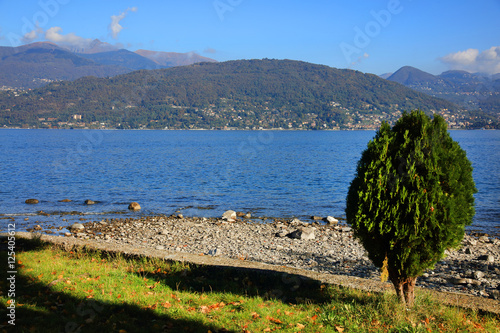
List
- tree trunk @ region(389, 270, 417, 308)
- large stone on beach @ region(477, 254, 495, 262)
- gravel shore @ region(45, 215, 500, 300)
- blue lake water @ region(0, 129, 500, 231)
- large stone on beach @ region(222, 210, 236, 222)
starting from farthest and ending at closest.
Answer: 1. blue lake water @ region(0, 129, 500, 231)
2. large stone on beach @ region(222, 210, 236, 222)
3. large stone on beach @ region(477, 254, 495, 262)
4. gravel shore @ region(45, 215, 500, 300)
5. tree trunk @ region(389, 270, 417, 308)

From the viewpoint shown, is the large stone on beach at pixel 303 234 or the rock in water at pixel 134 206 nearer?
the large stone on beach at pixel 303 234

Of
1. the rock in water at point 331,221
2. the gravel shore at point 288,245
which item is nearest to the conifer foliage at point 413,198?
the gravel shore at point 288,245

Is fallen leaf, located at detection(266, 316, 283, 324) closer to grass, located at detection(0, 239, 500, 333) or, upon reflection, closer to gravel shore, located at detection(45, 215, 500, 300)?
grass, located at detection(0, 239, 500, 333)

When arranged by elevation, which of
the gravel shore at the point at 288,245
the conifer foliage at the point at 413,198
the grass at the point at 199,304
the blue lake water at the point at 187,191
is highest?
the conifer foliage at the point at 413,198

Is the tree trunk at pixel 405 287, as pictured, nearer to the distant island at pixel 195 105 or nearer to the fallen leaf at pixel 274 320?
the fallen leaf at pixel 274 320

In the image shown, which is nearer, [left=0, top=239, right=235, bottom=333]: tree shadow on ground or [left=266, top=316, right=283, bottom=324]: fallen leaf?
[left=0, top=239, right=235, bottom=333]: tree shadow on ground

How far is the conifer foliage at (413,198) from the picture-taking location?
17.7 ft

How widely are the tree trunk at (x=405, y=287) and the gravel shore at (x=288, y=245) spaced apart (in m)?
3.78

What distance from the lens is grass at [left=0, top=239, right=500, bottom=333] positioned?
16.8 ft

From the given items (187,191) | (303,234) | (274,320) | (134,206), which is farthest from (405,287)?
(187,191)

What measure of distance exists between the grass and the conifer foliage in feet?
2.69

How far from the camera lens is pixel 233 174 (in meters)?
43.1

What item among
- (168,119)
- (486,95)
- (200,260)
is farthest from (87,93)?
(200,260)

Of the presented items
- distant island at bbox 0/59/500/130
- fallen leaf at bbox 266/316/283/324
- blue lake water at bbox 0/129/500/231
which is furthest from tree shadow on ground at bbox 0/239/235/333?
distant island at bbox 0/59/500/130
